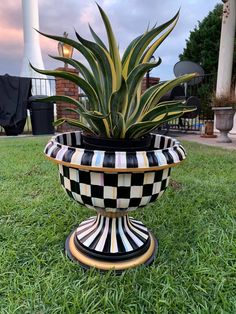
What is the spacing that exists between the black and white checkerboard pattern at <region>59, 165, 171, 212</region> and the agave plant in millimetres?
166

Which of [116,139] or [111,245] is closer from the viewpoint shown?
[116,139]

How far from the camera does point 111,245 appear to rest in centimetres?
101

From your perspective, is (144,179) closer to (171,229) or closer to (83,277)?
(83,277)

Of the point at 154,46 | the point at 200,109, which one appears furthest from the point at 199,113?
the point at 154,46

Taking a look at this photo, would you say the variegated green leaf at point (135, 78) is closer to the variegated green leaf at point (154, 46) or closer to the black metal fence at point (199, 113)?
the variegated green leaf at point (154, 46)

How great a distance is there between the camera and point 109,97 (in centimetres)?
89

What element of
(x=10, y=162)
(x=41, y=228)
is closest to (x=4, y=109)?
(x=10, y=162)

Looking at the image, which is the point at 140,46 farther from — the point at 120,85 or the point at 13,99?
the point at 13,99

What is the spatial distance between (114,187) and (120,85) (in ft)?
1.14

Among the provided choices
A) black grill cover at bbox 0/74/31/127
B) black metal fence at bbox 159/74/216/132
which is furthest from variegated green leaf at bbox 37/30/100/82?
black metal fence at bbox 159/74/216/132

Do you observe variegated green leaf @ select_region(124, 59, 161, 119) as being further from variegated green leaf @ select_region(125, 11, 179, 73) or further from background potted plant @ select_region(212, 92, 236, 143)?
background potted plant @ select_region(212, 92, 236, 143)

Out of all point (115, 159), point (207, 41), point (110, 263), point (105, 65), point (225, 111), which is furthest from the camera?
point (207, 41)

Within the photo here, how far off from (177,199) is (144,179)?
0.92 meters

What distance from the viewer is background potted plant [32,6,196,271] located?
79cm
